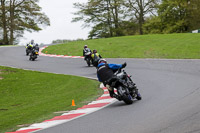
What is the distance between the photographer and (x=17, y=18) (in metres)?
63.4

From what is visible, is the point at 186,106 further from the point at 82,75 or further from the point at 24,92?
the point at 82,75

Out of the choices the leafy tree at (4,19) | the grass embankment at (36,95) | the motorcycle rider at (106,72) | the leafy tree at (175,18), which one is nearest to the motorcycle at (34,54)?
the grass embankment at (36,95)

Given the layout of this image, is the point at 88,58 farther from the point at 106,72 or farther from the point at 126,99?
the point at 126,99

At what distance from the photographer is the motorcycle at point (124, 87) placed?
32.9 ft

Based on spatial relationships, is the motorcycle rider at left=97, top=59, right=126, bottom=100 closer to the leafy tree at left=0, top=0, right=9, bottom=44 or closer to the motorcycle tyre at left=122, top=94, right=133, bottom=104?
the motorcycle tyre at left=122, top=94, right=133, bottom=104

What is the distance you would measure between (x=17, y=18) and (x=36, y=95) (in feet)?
170

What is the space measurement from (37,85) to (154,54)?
1421 cm

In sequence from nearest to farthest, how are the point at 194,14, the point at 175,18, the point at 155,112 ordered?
the point at 155,112 < the point at 194,14 < the point at 175,18


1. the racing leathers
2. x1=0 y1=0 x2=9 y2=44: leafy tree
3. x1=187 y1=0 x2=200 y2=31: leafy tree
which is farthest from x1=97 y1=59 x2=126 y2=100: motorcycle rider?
x1=0 y1=0 x2=9 y2=44: leafy tree

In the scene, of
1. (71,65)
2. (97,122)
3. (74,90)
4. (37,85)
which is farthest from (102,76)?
(71,65)


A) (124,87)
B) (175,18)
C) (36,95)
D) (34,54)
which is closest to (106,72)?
(124,87)

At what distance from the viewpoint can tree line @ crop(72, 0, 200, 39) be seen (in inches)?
2179

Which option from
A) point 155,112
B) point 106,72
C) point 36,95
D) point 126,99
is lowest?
point 36,95

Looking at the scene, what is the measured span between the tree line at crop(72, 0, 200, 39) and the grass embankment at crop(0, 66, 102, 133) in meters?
39.9
